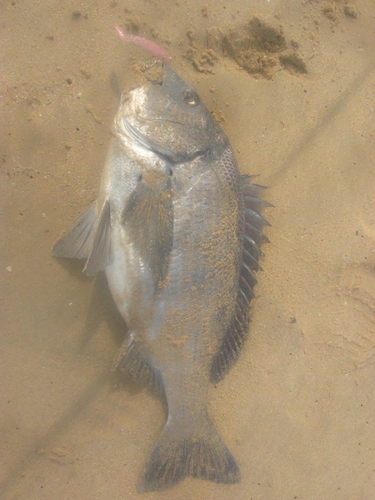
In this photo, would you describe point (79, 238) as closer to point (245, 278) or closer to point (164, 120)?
point (164, 120)

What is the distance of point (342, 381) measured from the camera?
3180mm

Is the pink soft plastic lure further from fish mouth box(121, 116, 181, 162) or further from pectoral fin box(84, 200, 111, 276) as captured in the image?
pectoral fin box(84, 200, 111, 276)

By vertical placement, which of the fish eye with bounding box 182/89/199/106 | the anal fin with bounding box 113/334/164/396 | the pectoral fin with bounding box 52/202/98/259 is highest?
the fish eye with bounding box 182/89/199/106

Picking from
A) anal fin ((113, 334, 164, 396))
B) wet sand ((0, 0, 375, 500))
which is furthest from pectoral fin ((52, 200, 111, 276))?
anal fin ((113, 334, 164, 396))

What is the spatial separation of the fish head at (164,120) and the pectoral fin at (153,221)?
8.5 inches

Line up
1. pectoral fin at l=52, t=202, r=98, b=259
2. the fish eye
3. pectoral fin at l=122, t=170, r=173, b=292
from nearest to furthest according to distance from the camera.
→ pectoral fin at l=122, t=170, r=173, b=292 < the fish eye < pectoral fin at l=52, t=202, r=98, b=259

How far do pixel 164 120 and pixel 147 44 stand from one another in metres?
0.87

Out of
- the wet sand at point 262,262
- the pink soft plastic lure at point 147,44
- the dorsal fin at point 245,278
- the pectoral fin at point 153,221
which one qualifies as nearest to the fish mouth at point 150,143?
the pectoral fin at point 153,221

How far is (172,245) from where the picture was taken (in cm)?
237

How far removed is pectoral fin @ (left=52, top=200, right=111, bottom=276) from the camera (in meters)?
2.41

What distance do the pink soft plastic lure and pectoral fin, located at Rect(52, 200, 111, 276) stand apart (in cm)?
136

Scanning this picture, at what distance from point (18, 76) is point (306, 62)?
2.47 m

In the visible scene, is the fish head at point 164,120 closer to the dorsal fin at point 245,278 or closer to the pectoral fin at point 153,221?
the pectoral fin at point 153,221

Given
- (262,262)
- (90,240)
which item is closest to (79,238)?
(90,240)
